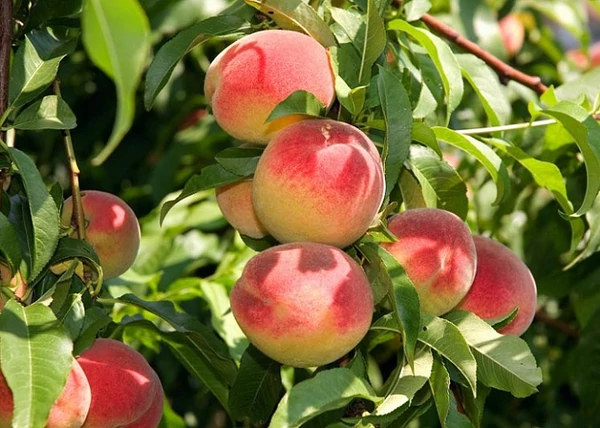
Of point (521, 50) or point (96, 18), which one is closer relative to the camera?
point (96, 18)

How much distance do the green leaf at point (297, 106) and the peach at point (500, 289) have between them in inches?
11.2

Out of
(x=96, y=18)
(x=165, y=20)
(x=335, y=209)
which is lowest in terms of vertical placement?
(x=165, y=20)

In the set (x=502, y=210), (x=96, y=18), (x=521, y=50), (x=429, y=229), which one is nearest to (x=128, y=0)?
(x=96, y=18)

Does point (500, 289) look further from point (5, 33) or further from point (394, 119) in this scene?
point (5, 33)

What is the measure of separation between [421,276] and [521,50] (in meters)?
1.32

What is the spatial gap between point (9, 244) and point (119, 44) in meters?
0.42

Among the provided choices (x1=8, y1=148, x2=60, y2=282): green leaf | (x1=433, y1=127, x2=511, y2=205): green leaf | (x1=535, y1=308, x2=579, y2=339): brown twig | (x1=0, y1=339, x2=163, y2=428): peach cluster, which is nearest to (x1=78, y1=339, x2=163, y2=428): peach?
Answer: (x1=0, y1=339, x2=163, y2=428): peach cluster

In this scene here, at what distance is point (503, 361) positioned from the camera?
3.36 ft

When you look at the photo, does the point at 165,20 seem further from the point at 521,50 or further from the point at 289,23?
the point at 521,50

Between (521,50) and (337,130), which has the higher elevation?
(337,130)

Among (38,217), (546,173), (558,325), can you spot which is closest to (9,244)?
(38,217)

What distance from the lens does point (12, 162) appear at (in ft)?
3.43

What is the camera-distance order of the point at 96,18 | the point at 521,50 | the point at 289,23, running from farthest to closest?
the point at 521,50 < the point at 289,23 < the point at 96,18

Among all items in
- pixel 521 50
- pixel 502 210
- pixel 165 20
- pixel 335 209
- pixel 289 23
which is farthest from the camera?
pixel 521 50
